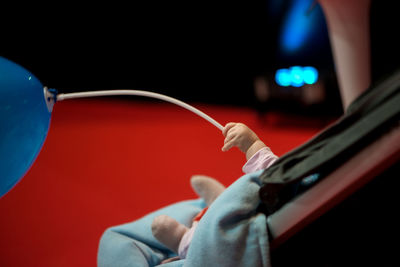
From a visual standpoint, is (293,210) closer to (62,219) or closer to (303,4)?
(62,219)

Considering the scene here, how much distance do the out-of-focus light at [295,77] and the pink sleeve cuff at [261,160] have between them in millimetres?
1370

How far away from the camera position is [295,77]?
199 cm

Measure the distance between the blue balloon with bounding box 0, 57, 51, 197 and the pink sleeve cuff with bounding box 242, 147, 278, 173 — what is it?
0.35 meters

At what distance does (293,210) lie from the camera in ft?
1.77

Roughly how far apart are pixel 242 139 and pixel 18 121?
1.18 feet

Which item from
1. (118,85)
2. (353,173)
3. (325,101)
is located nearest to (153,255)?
(353,173)

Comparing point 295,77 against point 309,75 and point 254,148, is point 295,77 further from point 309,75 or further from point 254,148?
point 254,148

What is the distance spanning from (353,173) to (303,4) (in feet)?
6.23

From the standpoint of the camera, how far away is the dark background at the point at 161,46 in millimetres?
2164

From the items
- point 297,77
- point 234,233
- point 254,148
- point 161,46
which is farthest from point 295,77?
point 234,233

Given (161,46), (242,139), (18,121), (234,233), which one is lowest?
(234,233)

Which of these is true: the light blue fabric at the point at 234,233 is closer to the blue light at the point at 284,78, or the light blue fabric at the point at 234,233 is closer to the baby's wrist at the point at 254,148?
the baby's wrist at the point at 254,148

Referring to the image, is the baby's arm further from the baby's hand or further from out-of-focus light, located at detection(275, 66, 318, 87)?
out-of-focus light, located at detection(275, 66, 318, 87)

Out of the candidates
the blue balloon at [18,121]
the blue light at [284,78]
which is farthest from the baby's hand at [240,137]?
the blue light at [284,78]
